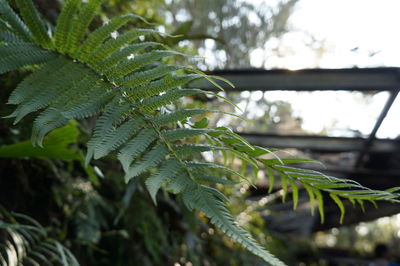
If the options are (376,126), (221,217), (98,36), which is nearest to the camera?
(221,217)

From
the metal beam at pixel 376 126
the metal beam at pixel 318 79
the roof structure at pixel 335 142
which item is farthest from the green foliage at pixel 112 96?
the metal beam at pixel 376 126

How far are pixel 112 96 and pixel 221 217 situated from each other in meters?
0.28

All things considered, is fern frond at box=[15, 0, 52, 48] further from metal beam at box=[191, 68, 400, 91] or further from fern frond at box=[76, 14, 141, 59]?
metal beam at box=[191, 68, 400, 91]

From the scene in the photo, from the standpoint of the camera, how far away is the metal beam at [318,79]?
2025 millimetres

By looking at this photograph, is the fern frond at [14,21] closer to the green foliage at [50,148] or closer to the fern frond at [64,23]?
the fern frond at [64,23]

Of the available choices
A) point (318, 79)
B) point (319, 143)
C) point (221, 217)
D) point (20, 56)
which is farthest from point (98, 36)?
point (319, 143)

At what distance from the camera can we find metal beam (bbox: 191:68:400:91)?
2.03 meters

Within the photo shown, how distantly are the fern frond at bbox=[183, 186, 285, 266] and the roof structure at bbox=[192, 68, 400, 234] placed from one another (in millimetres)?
985

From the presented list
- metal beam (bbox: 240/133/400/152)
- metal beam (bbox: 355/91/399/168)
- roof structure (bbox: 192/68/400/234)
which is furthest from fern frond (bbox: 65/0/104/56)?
metal beam (bbox: 240/133/400/152)

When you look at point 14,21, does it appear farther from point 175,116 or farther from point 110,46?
point 175,116

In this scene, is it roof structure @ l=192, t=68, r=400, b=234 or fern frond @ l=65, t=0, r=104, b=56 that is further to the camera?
roof structure @ l=192, t=68, r=400, b=234

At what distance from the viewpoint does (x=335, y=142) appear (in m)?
2.92

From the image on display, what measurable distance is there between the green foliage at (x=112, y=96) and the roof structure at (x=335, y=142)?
2.91 feet

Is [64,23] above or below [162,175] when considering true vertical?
above
